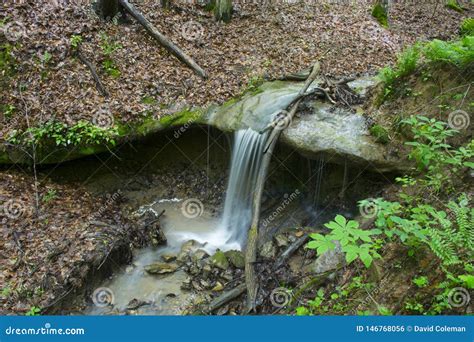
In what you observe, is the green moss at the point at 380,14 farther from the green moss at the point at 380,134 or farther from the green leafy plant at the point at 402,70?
the green moss at the point at 380,134

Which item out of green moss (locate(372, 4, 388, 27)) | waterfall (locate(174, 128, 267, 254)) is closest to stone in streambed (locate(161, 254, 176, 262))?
waterfall (locate(174, 128, 267, 254))

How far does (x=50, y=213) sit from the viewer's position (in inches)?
288

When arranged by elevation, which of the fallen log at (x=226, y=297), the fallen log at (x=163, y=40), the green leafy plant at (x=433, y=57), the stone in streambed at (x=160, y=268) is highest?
the green leafy plant at (x=433, y=57)

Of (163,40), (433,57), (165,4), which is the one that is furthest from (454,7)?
(163,40)

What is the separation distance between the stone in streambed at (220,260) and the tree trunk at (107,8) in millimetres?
7493

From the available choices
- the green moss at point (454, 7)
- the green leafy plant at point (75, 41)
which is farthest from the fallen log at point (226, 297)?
the green moss at point (454, 7)

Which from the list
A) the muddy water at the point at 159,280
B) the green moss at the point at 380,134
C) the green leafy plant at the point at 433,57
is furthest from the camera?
the green moss at the point at 380,134

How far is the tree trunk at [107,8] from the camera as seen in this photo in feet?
33.8

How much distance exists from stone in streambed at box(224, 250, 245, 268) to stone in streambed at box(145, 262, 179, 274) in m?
1.08

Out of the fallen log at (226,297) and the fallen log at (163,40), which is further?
the fallen log at (163,40)

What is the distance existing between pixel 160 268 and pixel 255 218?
2146 mm

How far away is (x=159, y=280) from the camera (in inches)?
280

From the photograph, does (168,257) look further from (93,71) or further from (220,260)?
(93,71)

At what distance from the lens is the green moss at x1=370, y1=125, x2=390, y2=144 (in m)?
6.93
